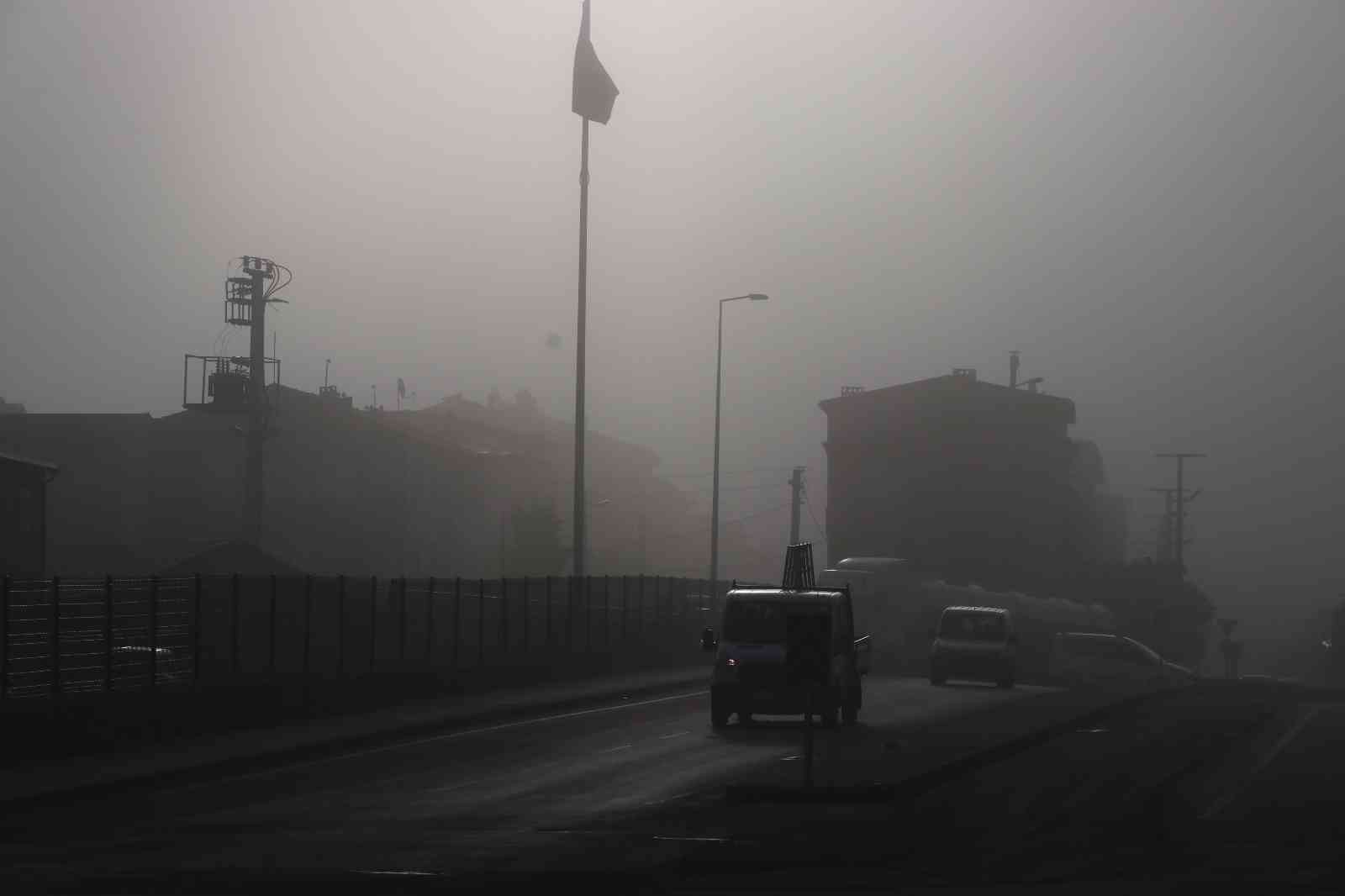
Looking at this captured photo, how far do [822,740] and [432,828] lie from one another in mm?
10038

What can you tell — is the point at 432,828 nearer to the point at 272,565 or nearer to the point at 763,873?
the point at 763,873

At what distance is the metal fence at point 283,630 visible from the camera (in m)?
20.5

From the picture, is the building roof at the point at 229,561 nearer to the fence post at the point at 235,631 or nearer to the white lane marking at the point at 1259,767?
the fence post at the point at 235,631

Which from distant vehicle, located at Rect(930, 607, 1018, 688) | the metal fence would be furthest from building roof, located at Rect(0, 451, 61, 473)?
distant vehicle, located at Rect(930, 607, 1018, 688)

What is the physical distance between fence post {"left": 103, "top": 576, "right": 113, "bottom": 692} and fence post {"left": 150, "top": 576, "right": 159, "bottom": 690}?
626 millimetres

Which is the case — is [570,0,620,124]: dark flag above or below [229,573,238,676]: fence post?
above

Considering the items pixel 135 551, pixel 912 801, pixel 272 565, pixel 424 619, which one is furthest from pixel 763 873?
pixel 135 551

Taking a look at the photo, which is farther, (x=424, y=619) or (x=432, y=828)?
(x=424, y=619)

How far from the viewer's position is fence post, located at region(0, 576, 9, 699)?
754 inches

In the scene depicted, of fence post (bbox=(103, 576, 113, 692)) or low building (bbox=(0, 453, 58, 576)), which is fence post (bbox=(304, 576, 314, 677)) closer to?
fence post (bbox=(103, 576, 113, 692))

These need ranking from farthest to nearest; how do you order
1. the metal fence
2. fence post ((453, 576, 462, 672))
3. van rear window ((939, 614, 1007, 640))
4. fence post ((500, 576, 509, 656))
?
1. van rear window ((939, 614, 1007, 640))
2. fence post ((500, 576, 509, 656))
3. fence post ((453, 576, 462, 672))
4. the metal fence

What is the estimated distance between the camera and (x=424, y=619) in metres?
32.9

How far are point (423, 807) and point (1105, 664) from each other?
37.9 metres

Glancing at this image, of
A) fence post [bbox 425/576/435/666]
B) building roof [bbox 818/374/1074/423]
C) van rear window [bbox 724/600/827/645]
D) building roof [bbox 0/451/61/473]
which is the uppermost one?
building roof [bbox 818/374/1074/423]
